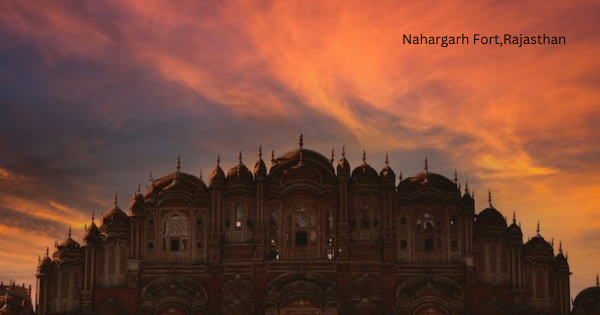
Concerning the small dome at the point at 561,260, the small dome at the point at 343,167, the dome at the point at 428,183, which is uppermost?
the small dome at the point at 343,167

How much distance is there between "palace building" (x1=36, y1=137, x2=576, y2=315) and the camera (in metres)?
61.4

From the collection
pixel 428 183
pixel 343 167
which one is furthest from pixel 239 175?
pixel 428 183

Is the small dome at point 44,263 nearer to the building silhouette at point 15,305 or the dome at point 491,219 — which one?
the building silhouette at point 15,305

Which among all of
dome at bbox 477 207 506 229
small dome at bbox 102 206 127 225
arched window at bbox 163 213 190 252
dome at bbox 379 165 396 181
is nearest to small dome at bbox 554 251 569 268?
dome at bbox 477 207 506 229

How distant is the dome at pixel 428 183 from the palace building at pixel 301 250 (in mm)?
115

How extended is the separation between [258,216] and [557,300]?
57.1ft

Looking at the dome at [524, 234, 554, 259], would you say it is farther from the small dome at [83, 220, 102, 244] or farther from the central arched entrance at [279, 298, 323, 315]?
the small dome at [83, 220, 102, 244]

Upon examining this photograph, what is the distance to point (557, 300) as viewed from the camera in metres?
62.0

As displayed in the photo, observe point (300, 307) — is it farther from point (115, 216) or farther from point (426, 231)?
point (115, 216)

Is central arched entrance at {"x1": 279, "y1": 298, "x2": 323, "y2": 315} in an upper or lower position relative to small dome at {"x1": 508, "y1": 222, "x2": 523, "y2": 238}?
lower

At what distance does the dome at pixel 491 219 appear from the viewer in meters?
62.4

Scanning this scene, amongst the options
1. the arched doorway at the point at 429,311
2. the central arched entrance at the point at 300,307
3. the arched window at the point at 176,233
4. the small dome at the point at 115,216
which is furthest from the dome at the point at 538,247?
the small dome at the point at 115,216

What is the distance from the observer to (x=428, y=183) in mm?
62562

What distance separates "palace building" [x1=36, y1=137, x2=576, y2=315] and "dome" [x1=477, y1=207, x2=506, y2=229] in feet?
0.19
